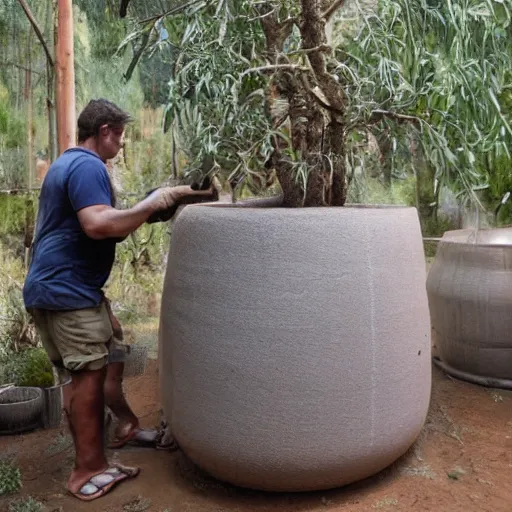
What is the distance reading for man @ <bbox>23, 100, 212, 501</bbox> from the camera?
253 cm

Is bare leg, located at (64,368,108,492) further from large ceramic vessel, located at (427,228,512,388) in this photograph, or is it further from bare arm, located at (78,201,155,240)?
large ceramic vessel, located at (427,228,512,388)

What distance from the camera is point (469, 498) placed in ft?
7.84

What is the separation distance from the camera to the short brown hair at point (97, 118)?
267 cm

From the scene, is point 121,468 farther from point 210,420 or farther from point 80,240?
point 80,240

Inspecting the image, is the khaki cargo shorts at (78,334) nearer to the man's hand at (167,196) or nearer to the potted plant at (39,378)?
the man's hand at (167,196)

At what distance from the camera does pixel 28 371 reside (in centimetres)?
400

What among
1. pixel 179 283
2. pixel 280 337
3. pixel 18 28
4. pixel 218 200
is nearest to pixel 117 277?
pixel 18 28

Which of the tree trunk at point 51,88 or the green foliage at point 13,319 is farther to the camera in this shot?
the tree trunk at point 51,88

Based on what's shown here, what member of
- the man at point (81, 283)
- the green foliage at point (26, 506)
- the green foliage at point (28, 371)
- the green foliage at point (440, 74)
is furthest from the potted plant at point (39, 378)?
the green foliage at point (440, 74)

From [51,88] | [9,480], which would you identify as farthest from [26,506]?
[51,88]

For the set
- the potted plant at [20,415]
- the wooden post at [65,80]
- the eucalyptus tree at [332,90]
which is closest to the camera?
the eucalyptus tree at [332,90]

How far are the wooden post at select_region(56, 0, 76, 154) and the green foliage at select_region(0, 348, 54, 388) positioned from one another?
1423 millimetres

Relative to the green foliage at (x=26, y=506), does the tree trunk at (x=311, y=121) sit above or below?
above

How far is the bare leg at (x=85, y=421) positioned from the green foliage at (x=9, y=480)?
0.26 m
